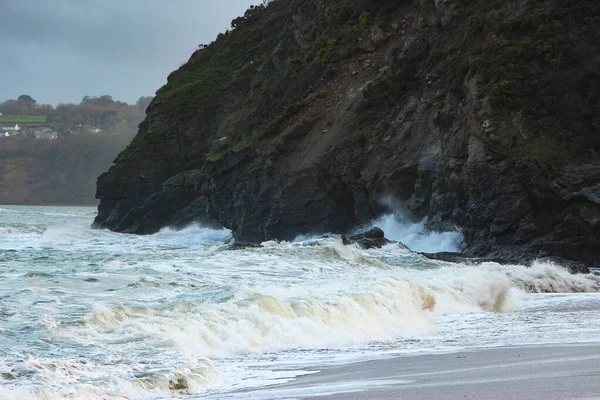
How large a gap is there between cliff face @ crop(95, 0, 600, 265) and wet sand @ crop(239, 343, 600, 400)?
52.8 feet

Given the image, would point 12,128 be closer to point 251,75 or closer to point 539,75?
point 251,75

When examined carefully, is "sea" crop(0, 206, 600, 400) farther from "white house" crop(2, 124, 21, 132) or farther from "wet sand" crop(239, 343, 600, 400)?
"white house" crop(2, 124, 21, 132)

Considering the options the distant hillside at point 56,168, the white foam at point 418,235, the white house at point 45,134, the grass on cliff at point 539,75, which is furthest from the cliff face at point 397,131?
the white house at point 45,134

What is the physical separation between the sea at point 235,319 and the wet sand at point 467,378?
1.04 ft

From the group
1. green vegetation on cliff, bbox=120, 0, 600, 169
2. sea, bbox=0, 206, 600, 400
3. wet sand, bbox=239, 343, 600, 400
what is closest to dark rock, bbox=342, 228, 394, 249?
green vegetation on cliff, bbox=120, 0, 600, 169

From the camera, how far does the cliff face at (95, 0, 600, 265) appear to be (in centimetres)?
2678

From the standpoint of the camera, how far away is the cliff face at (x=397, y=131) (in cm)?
2678

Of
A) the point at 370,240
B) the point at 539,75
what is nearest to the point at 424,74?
the point at 539,75

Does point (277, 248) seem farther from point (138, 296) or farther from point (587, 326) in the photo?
point (587, 326)

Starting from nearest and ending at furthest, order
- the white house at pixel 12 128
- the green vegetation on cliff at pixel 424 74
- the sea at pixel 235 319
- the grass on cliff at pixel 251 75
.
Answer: the sea at pixel 235 319
the green vegetation on cliff at pixel 424 74
the grass on cliff at pixel 251 75
the white house at pixel 12 128

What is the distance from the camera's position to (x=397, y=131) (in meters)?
35.8

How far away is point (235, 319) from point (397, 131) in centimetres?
2485

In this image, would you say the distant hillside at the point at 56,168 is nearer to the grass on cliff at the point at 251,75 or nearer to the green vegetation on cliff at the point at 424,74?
the grass on cliff at the point at 251,75

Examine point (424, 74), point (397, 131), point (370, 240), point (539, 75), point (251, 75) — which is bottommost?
point (370, 240)
